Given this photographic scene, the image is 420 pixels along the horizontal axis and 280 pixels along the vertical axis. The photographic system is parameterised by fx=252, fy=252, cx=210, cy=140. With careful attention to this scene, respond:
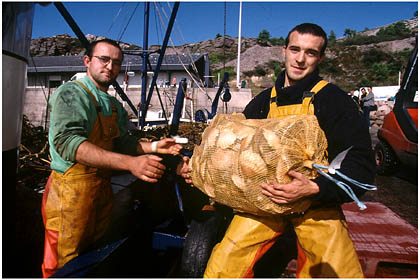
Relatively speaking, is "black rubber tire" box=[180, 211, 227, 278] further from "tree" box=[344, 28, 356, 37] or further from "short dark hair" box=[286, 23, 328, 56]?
"tree" box=[344, 28, 356, 37]

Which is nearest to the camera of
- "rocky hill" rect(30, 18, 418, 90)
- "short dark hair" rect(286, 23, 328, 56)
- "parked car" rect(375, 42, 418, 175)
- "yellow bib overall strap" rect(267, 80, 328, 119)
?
"yellow bib overall strap" rect(267, 80, 328, 119)

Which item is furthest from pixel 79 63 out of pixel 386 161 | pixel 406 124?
pixel 406 124

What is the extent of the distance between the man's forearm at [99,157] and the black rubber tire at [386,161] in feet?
20.3

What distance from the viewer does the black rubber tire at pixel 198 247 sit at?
177cm

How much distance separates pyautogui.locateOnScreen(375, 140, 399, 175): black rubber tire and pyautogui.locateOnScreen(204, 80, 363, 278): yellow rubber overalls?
17.4ft

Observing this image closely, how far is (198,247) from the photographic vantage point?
179cm

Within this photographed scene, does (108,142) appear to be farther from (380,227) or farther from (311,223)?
(380,227)

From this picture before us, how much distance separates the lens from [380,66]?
41406 mm

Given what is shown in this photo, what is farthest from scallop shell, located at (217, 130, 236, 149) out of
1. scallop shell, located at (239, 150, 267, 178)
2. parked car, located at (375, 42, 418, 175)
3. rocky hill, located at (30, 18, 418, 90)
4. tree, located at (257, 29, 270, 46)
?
tree, located at (257, 29, 270, 46)

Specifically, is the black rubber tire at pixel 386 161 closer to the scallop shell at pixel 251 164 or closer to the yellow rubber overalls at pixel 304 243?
the yellow rubber overalls at pixel 304 243

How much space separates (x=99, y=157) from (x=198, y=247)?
0.93 metres

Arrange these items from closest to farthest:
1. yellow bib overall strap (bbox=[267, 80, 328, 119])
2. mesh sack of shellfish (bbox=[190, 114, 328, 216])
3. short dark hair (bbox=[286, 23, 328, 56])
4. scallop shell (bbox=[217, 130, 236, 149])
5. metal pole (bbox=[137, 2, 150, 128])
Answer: mesh sack of shellfish (bbox=[190, 114, 328, 216]), scallop shell (bbox=[217, 130, 236, 149]), yellow bib overall strap (bbox=[267, 80, 328, 119]), short dark hair (bbox=[286, 23, 328, 56]), metal pole (bbox=[137, 2, 150, 128])

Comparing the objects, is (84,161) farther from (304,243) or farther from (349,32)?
(349,32)

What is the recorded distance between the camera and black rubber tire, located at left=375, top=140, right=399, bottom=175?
570cm
